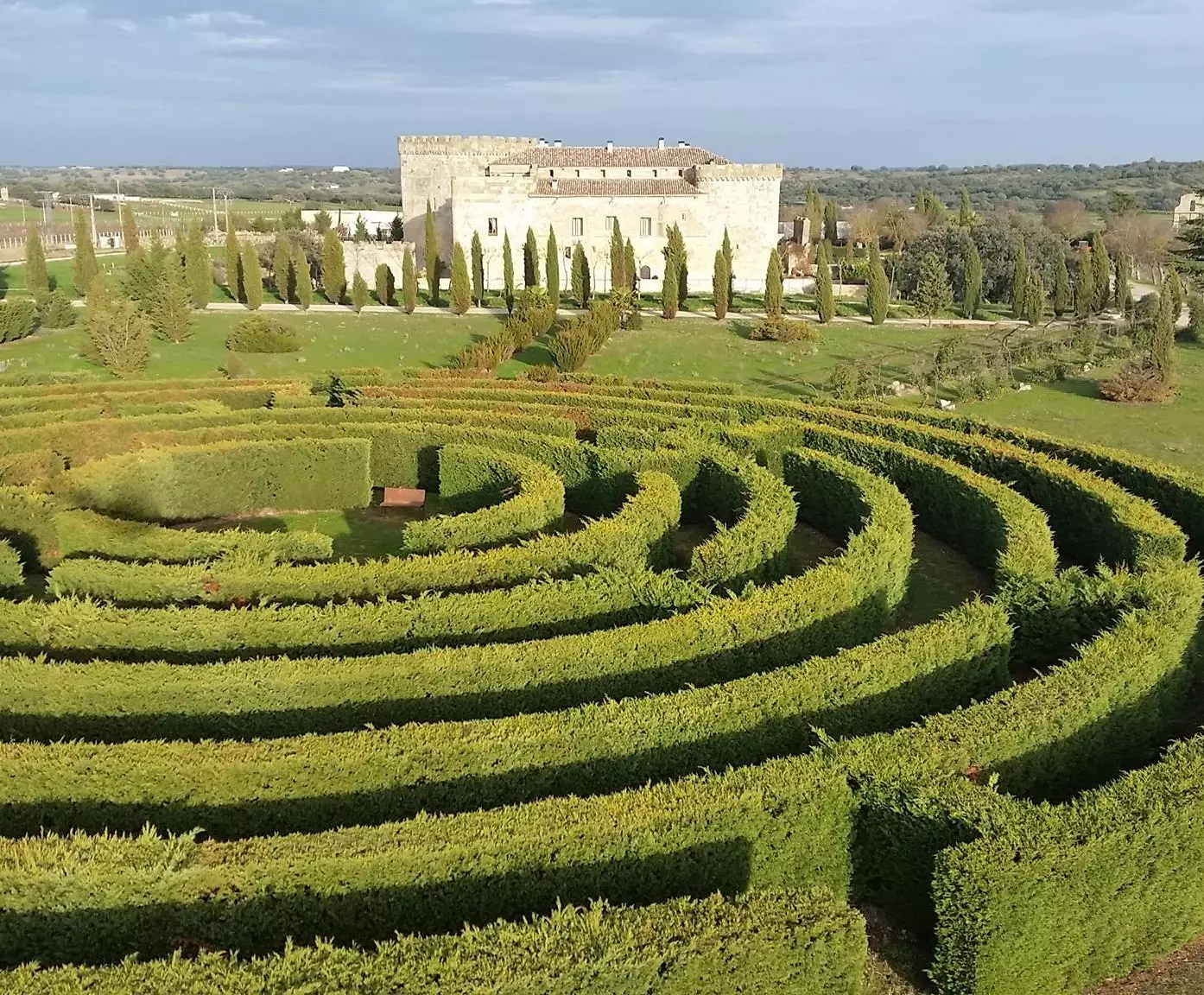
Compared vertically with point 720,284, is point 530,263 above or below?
above

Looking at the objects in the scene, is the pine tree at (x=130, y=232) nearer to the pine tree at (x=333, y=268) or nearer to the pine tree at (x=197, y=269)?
the pine tree at (x=197, y=269)

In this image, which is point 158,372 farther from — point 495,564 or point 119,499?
point 495,564

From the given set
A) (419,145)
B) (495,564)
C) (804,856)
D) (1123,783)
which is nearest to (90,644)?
(495,564)

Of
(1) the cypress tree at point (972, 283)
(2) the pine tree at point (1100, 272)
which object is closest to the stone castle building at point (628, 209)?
(1) the cypress tree at point (972, 283)

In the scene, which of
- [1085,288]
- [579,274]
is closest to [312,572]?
[579,274]

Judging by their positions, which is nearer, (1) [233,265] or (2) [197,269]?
(2) [197,269]

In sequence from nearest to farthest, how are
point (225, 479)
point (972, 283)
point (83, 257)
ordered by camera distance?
point (225, 479), point (83, 257), point (972, 283)

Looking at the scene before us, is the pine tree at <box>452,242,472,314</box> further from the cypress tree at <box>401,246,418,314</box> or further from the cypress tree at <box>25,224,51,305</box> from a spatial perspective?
the cypress tree at <box>25,224,51,305</box>

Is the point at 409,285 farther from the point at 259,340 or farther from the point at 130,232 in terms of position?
the point at 130,232

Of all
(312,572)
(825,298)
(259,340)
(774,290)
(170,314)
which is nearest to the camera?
(312,572)
